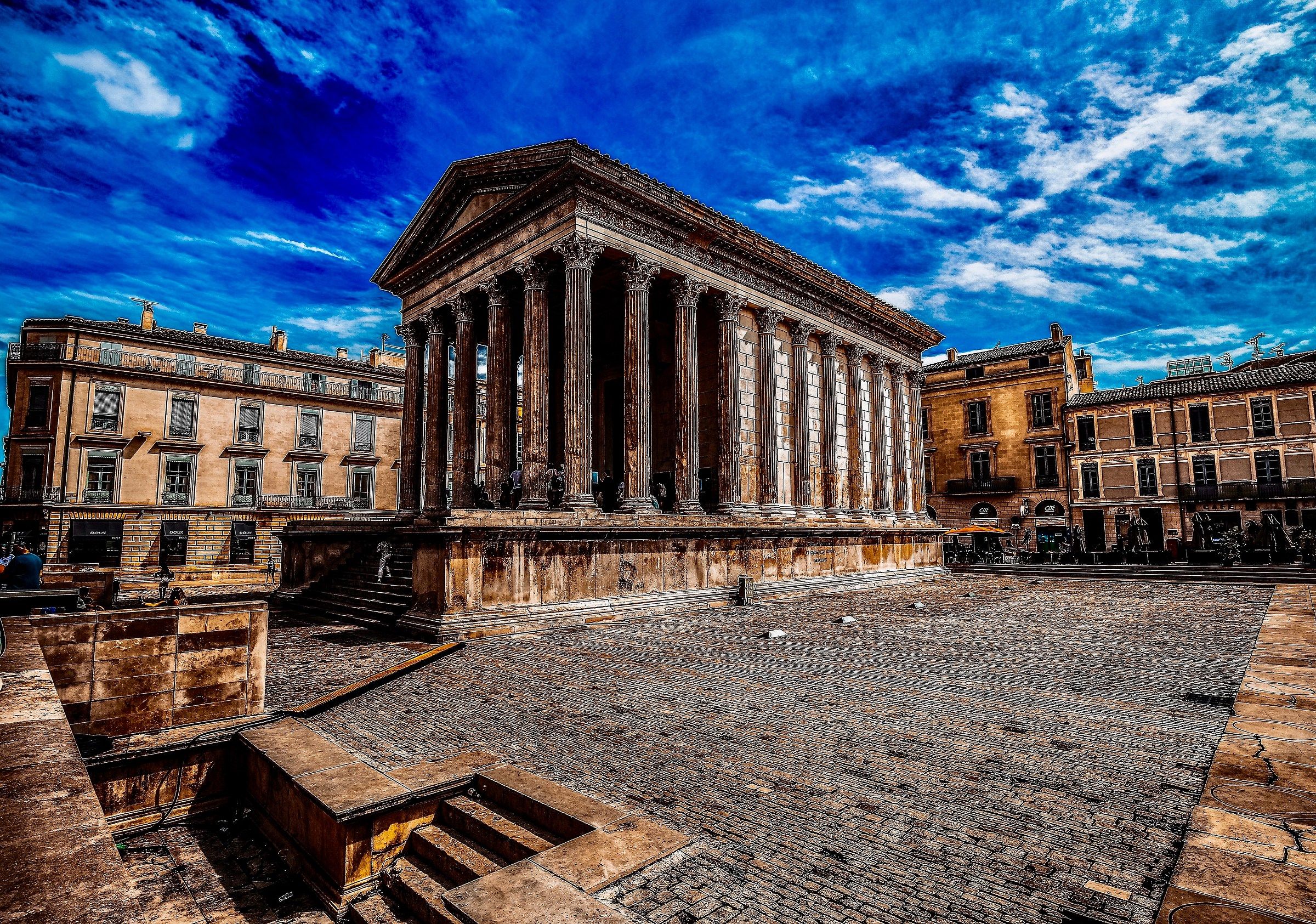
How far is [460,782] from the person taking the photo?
4.16 m

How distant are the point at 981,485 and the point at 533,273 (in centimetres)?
3704

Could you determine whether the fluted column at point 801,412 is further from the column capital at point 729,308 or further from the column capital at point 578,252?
the column capital at point 578,252

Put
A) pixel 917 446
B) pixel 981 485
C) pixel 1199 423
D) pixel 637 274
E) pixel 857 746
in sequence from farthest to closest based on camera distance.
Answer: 1. pixel 981 485
2. pixel 1199 423
3. pixel 917 446
4. pixel 637 274
5. pixel 857 746

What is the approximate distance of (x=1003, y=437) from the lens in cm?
4388

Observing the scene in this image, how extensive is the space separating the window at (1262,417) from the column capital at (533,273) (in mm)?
41661

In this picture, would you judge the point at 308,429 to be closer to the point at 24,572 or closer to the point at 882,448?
the point at 24,572

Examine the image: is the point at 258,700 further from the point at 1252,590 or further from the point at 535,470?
the point at 1252,590

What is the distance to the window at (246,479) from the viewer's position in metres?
37.7

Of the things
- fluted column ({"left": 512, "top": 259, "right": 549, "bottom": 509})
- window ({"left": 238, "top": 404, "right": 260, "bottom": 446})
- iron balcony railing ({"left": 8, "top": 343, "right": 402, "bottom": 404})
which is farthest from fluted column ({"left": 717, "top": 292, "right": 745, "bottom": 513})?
window ({"left": 238, "top": 404, "right": 260, "bottom": 446})

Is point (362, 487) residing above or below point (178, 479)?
below

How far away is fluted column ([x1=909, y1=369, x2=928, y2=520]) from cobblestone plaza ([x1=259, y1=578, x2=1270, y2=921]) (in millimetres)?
19154

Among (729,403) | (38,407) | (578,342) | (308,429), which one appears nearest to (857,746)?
(578,342)

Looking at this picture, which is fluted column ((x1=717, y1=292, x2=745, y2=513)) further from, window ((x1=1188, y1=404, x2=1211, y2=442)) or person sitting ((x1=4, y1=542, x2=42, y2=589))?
window ((x1=1188, y1=404, x2=1211, y2=442))

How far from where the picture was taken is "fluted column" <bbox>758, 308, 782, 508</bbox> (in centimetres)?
2055
